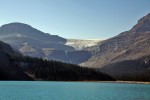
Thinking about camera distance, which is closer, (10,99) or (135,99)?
(10,99)

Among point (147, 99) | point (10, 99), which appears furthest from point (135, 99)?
point (10, 99)

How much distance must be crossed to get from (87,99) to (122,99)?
9.71m

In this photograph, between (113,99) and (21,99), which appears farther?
(113,99)

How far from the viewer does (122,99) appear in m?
95.5

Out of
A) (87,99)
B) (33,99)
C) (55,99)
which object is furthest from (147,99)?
(33,99)

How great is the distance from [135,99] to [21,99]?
31374 millimetres

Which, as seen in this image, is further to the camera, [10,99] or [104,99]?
[104,99]

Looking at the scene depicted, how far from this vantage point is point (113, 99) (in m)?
95.6

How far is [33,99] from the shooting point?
9012 centimetres

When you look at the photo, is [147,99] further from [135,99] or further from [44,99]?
[44,99]

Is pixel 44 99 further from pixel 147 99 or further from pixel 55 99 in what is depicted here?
pixel 147 99

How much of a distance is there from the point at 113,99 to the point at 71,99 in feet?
38.6

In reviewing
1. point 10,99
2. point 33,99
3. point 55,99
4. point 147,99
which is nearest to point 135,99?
point 147,99

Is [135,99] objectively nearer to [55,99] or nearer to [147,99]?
[147,99]
